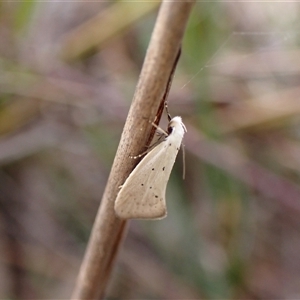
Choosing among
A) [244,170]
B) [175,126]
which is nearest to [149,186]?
[175,126]

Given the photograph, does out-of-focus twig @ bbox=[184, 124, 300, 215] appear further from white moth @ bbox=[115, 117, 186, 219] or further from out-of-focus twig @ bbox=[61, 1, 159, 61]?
white moth @ bbox=[115, 117, 186, 219]

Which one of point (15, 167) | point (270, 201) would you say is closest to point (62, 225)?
point (15, 167)

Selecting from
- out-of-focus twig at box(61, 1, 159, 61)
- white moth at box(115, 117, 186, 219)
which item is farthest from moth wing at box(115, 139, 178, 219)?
out-of-focus twig at box(61, 1, 159, 61)

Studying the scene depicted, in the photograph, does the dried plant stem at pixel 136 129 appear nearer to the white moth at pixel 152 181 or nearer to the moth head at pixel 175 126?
the white moth at pixel 152 181

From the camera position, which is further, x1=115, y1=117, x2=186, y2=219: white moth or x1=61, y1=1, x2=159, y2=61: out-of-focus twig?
x1=61, y1=1, x2=159, y2=61: out-of-focus twig

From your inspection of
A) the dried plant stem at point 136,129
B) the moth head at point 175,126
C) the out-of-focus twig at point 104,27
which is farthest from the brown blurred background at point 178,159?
the dried plant stem at point 136,129

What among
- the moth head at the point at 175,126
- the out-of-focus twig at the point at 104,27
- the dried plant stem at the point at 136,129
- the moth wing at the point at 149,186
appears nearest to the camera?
the dried plant stem at the point at 136,129

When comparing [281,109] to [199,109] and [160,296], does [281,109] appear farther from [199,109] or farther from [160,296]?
[160,296]
